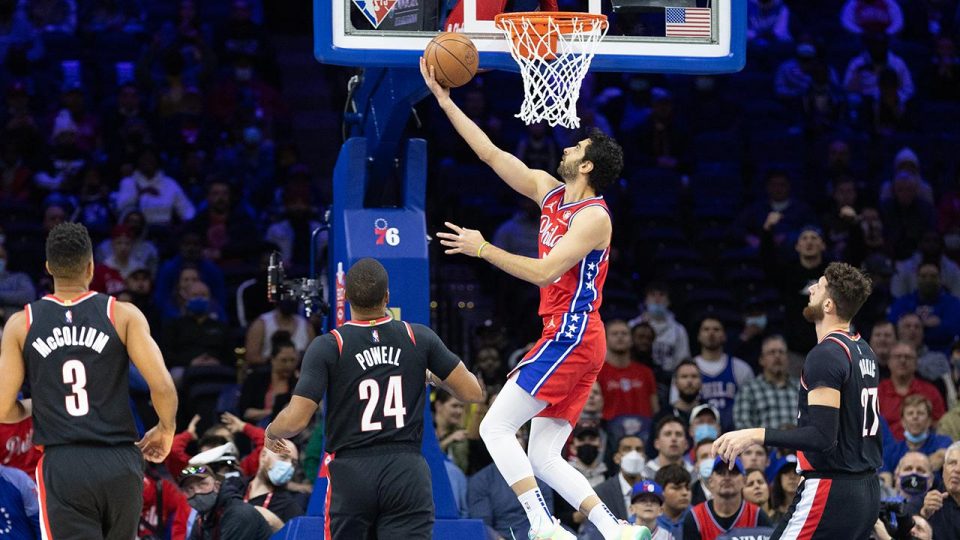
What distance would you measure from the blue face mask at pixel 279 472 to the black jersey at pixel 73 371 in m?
3.41

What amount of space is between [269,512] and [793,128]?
410 inches

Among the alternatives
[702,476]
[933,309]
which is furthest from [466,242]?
[933,309]

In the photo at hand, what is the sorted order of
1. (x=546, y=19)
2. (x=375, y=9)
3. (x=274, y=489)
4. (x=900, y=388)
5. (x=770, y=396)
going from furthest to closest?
(x=900, y=388), (x=770, y=396), (x=274, y=489), (x=375, y=9), (x=546, y=19)

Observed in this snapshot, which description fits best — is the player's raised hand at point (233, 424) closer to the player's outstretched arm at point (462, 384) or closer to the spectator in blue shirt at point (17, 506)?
the spectator in blue shirt at point (17, 506)

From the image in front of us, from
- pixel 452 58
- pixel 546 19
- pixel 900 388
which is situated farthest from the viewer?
pixel 900 388

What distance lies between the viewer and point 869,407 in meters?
8.00

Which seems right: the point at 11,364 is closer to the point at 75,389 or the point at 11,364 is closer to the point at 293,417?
the point at 75,389

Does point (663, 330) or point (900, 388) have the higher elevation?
point (663, 330)

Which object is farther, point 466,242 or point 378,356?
point 466,242

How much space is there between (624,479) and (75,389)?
5.48 metres

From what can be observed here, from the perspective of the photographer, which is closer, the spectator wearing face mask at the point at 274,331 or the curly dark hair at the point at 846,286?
the curly dark hair at the point at 846,286

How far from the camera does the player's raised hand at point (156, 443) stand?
304 inches

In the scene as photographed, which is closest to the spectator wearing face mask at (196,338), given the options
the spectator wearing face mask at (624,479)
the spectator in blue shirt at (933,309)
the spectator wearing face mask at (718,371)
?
the spectator wearing face mask at (624,479)

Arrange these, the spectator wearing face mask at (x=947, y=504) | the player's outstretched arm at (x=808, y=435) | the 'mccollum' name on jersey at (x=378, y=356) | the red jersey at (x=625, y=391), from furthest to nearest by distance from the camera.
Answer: the red jersey at (x=625, y=391) < the spectator wearing face mask at (x=947, y=504) < the 'mccollum' name on jersey at (x=378, y=356) < the player's outstretched arm at (x=808, y=435)
